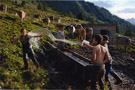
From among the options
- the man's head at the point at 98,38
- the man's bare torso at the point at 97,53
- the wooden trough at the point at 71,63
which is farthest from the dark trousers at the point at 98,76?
the man's head at the point at 98,38

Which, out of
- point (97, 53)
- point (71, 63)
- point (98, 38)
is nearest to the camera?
point (97, 53)

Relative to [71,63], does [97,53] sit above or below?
above

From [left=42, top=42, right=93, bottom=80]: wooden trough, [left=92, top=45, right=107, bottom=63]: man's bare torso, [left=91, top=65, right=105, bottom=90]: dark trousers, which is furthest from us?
[left=42, top=42, right=93, bottom=80]: wooden trough

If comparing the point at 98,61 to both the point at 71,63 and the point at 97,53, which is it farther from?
the point at 71,63

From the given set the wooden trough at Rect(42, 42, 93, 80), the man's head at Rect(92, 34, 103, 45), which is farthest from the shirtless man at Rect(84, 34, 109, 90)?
the wooden trough at Rect(42, 42, 93, 80)

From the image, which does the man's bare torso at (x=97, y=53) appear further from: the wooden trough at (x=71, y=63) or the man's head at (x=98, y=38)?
the wooden trough at (x=71, y=63)

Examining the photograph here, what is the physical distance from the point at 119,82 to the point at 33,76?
4386mm

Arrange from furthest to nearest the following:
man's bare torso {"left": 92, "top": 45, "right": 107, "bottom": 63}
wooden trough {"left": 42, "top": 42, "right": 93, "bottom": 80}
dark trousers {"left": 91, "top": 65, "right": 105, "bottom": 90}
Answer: wooden trough {"left": 42, "top": 42, "right": 93, "bottom": 80}, dark trousers {"left": 91, "top": 65, "right": 105, "bottom": 90}, man's bare torso {"left": 92, "top": 45, "right": 107, "bottom": 63}

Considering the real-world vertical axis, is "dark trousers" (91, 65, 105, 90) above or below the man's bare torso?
below

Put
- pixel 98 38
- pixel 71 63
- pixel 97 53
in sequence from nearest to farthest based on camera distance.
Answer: pixel 97 53
pixel 98 38
pixel 71 63

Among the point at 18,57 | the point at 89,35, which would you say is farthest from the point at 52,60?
the point at 89,35

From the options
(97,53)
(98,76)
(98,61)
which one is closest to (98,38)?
(97,53)

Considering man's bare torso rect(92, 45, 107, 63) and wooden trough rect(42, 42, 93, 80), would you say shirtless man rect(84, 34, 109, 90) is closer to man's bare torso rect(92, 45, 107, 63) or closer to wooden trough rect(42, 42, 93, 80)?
man's bare torso rect(92, 45, 107, 63)

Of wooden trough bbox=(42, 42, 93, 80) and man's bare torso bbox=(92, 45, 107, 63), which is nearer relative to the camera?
man's bare torso bbox=(92, 45, 107, 63)
